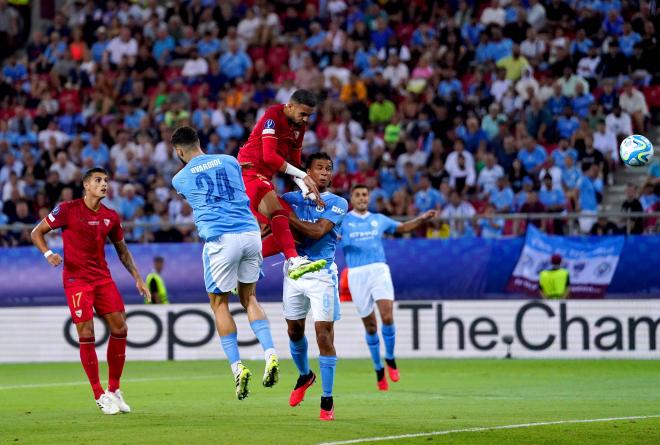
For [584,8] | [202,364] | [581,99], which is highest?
[584,8]

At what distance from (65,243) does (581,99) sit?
14.7 m


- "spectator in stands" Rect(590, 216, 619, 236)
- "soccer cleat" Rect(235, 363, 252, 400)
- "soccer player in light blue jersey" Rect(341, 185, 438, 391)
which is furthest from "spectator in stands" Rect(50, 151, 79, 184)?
"soccer cleat" Rect(235, 363, 252, 400)

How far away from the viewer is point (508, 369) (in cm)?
1984

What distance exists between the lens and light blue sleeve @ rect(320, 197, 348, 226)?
40.6 feet

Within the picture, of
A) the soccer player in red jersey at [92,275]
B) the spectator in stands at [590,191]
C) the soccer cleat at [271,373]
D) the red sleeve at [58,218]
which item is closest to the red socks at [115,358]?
the soccer player in red jersey at [92,275]

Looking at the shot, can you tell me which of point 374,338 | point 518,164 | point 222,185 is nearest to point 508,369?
point 374,338

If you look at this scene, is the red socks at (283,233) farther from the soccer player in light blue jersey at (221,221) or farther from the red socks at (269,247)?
the red socks at (269,247)

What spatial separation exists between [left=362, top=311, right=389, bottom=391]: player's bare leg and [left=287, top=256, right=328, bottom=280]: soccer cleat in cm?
449

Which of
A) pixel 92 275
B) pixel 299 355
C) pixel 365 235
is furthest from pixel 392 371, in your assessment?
pixel 92 275

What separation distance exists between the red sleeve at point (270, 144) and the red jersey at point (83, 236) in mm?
2107

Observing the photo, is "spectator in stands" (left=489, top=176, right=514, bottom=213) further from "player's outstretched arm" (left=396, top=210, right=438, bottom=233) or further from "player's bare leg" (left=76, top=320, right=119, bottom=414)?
"player's bare leg" (left=76, top=320, right=119, bottom=414)

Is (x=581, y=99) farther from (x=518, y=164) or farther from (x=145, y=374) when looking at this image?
(x=145, y=374)

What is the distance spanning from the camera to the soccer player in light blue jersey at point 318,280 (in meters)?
12.2

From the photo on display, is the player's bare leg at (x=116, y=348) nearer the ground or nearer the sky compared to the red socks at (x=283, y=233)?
nearer the ground
